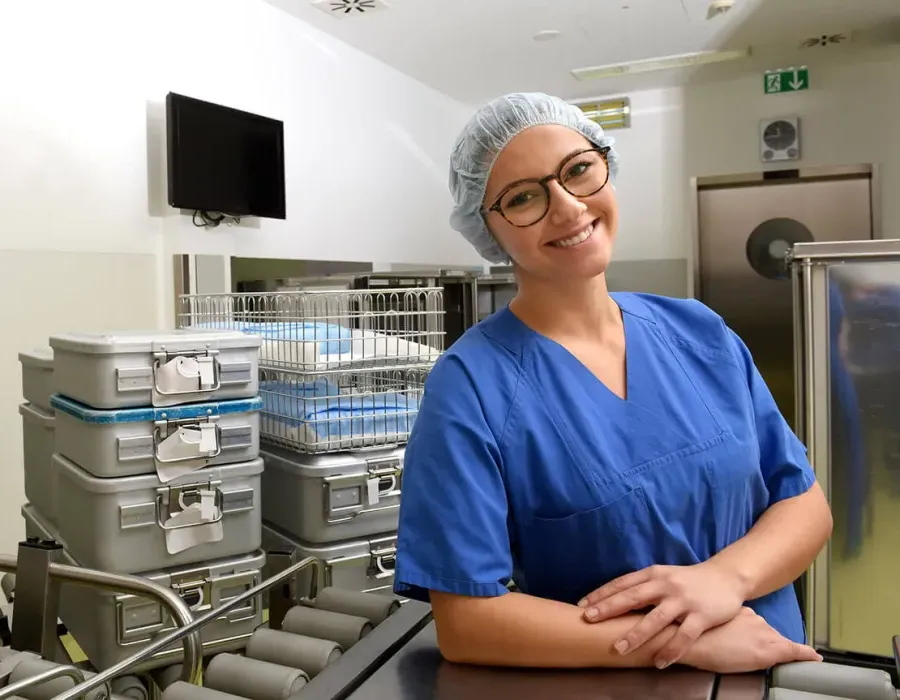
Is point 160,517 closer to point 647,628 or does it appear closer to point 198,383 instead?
point 198,383

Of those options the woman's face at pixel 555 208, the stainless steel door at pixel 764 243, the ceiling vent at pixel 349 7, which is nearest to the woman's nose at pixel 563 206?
the woman's face at pixel 555 208

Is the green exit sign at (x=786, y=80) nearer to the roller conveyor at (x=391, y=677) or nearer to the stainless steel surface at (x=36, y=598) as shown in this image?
the roller conveyor at (x=391, y=677)

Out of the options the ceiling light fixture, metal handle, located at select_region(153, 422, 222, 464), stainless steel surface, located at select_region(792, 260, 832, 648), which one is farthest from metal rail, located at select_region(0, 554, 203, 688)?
the ceiling light fixture

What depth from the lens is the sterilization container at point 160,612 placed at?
147cm

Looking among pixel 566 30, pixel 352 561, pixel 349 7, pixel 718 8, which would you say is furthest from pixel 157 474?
pixel 718 8

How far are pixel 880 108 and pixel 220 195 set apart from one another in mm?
4101

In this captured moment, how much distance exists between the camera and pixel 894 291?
1969mm

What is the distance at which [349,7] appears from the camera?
357 cm

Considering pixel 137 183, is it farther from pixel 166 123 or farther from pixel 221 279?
pixel 221 279

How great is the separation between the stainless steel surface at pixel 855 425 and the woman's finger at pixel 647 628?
4.86ft

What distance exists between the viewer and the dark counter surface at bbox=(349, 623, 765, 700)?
0.79m

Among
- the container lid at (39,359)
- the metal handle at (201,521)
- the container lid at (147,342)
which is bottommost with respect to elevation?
the metal handle at (201,521)

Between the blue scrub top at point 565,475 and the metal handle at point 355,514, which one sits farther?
the metal handle at point 355,514

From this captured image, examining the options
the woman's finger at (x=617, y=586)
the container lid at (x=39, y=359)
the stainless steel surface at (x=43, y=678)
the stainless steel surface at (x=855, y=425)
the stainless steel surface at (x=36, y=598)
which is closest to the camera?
the stainless steel surface at (x=43, y=678)
